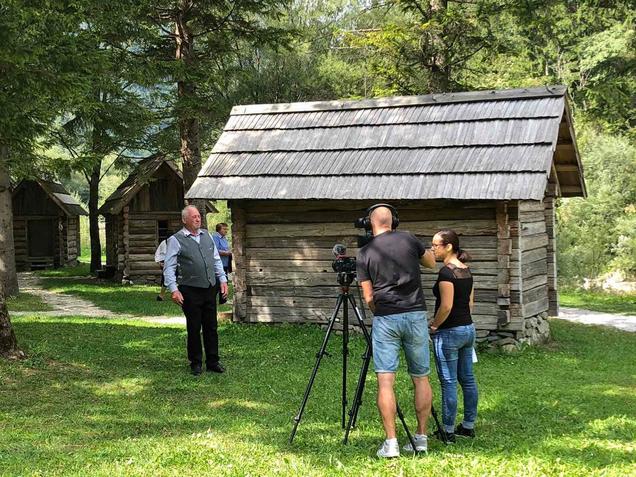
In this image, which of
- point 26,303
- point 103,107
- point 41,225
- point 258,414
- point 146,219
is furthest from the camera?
point 41,225

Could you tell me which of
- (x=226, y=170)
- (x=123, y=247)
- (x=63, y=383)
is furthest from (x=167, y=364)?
(x=123, y=247)

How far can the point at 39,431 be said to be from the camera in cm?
676

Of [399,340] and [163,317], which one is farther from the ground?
[399,340]

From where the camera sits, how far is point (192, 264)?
30.5 ft

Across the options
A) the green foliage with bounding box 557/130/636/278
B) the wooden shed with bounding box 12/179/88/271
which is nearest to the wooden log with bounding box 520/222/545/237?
the green foliage with bounding box 557/130/636/278

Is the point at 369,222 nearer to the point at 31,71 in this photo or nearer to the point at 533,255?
the point at 31,71

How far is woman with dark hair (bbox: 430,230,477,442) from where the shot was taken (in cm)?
643

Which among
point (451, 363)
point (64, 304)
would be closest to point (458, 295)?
point (451, 363)

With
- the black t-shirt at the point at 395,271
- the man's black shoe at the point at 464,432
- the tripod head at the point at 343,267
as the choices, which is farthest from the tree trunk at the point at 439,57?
the black t-shirt at the point at 395,271

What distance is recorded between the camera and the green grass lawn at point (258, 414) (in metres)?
5.75

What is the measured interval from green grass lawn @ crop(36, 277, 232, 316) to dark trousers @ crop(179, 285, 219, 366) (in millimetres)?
7806

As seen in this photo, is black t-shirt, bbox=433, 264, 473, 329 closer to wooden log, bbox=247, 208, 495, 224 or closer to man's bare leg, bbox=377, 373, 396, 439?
man's bare leg, bbox=377, 373, 396, 439

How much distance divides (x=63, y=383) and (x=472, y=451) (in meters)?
4.89

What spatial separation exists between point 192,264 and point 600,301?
15419 millimetres
